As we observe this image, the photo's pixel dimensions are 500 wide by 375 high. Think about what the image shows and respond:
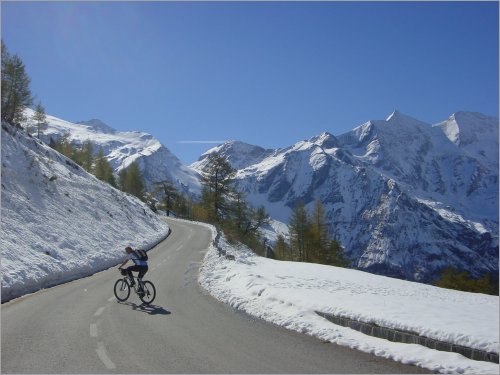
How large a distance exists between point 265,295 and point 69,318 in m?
6.42

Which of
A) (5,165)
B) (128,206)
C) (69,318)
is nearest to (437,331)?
(69,318)

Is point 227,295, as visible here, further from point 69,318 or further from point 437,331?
point 437,331

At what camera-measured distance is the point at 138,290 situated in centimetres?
1527

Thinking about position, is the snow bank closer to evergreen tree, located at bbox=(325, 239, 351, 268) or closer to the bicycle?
the bicycle

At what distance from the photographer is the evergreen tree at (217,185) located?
53.7m

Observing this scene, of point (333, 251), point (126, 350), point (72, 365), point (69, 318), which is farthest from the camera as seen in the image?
point (333, 251)

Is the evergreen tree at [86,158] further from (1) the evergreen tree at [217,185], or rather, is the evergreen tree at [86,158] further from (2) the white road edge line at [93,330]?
(2) the white road edge line at [93,330]

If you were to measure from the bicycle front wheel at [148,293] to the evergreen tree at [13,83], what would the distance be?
39.0 m

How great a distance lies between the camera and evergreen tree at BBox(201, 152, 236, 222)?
5369 centimetres

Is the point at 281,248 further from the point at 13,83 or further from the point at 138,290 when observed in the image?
the point at 138,290

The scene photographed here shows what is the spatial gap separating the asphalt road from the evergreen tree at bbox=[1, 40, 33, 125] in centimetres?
3824

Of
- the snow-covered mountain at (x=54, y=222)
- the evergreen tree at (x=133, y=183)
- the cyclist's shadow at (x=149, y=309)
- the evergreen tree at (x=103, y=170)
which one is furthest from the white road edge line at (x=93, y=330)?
the evergreen tree at (x=133, y=183)

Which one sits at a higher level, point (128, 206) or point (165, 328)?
point (128, 206)

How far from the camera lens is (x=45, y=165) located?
40031 millimetres
